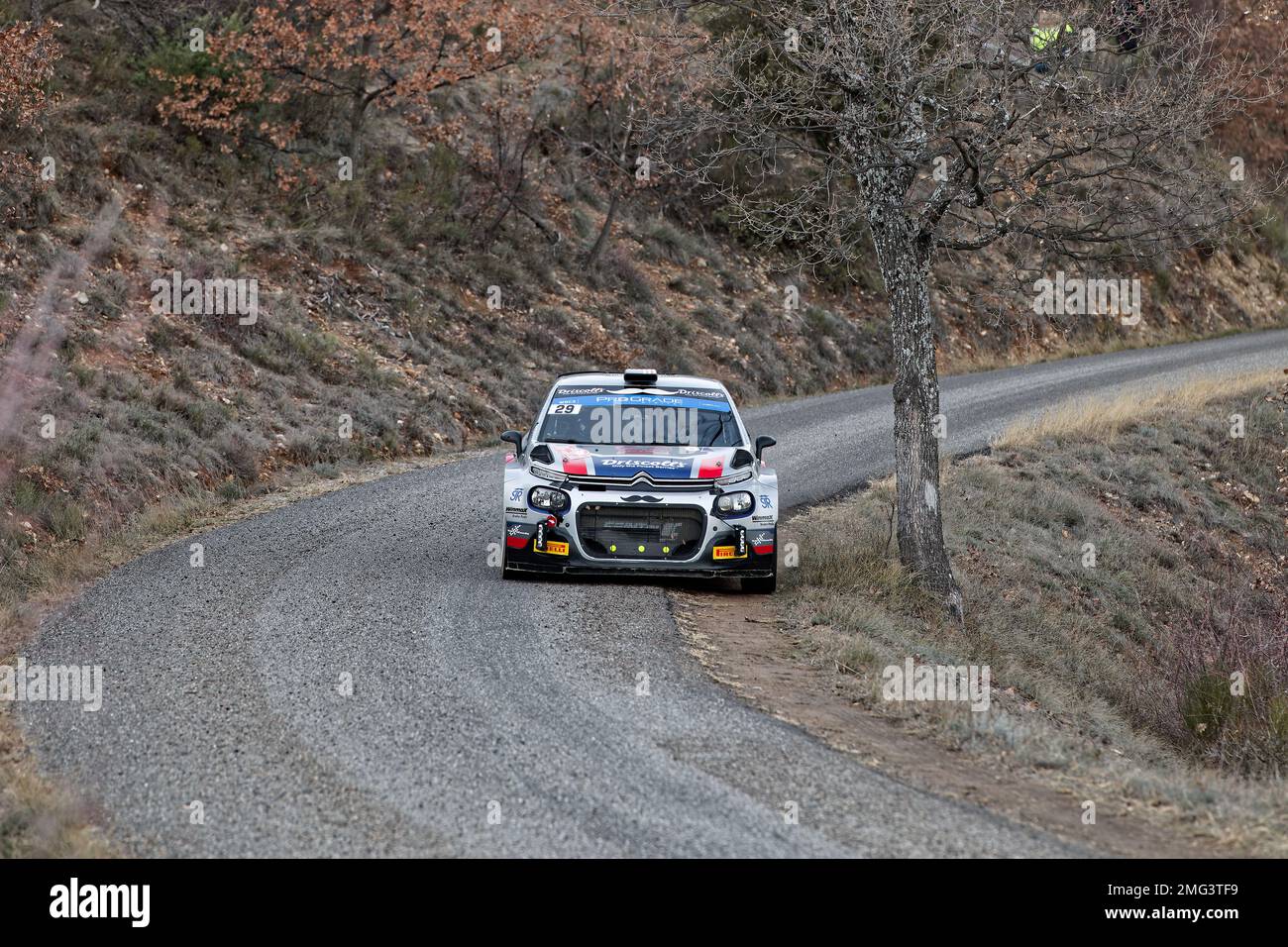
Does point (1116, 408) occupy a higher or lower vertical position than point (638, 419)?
higher

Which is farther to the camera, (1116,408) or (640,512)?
(1116,408)

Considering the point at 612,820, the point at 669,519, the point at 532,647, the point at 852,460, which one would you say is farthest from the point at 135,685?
the point at 852,460

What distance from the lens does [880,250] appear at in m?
13.1

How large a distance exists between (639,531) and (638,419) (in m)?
1.39

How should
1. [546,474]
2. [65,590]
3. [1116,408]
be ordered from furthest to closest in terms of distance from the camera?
[1116,408]
[546,474]
[65,590]

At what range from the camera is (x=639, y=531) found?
1112cm

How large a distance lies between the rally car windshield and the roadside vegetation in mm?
1706

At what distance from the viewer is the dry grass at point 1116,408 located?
70.7ft

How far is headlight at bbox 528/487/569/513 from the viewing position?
11.1 meters

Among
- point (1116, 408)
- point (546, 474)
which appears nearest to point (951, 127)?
point (546, 474)

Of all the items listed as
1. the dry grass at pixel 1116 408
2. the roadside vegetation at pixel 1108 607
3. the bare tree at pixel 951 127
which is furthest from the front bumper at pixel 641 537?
the dry grass at pixel 1116 408

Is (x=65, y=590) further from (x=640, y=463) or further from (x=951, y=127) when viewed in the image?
(x=951, y=127)

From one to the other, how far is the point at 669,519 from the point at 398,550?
3153 millimetres

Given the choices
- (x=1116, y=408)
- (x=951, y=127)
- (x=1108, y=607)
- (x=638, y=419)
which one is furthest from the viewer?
(x=1116, y=408)
